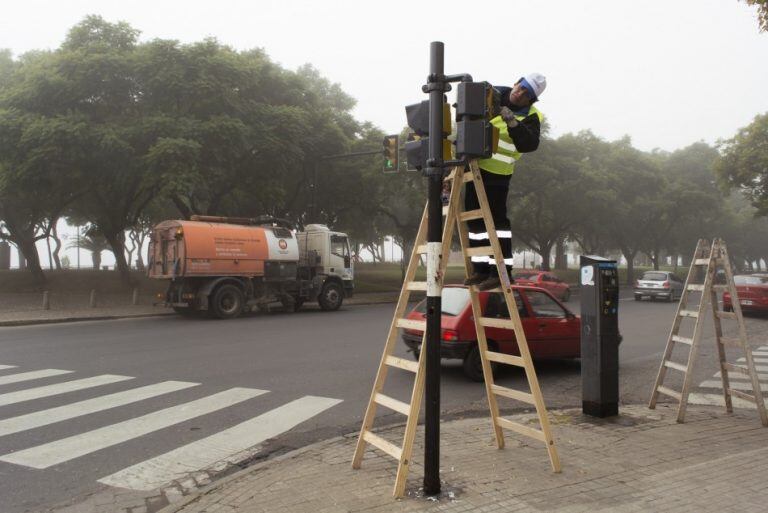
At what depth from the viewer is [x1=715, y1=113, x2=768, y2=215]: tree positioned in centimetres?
2856

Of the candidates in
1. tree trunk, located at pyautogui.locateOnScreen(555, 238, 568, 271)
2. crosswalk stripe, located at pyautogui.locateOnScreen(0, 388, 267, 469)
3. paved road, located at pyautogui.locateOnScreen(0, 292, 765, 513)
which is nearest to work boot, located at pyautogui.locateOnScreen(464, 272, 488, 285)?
paved road, located at pyautogui.locateOnScreen(0, 292, 765, 513)

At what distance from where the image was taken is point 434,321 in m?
4.02

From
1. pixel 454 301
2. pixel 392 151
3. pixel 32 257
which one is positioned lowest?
pixel 454 301

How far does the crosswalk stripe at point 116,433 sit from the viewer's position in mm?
5113

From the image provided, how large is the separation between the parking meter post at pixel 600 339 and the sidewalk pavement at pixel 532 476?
1.62 feet

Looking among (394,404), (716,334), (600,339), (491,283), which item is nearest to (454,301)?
(600,339)

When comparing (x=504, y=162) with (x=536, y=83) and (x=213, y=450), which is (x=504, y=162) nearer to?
(x=536, y=83)

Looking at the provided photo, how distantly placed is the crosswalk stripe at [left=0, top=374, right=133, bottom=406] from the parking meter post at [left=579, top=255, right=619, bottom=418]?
612cm

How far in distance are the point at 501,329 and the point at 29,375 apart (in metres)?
6.81

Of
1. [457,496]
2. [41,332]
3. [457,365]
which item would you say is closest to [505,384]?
[457,365]

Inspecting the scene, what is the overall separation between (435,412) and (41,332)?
13.0 m

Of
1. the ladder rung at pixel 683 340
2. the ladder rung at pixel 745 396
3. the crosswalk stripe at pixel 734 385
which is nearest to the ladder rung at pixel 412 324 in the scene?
the ladder rung at pixel 683 340

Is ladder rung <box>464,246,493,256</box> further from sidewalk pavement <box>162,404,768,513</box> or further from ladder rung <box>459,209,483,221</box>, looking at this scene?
sidewalk pavement <box>162,404,768,513</box>

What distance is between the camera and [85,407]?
6.78 m
